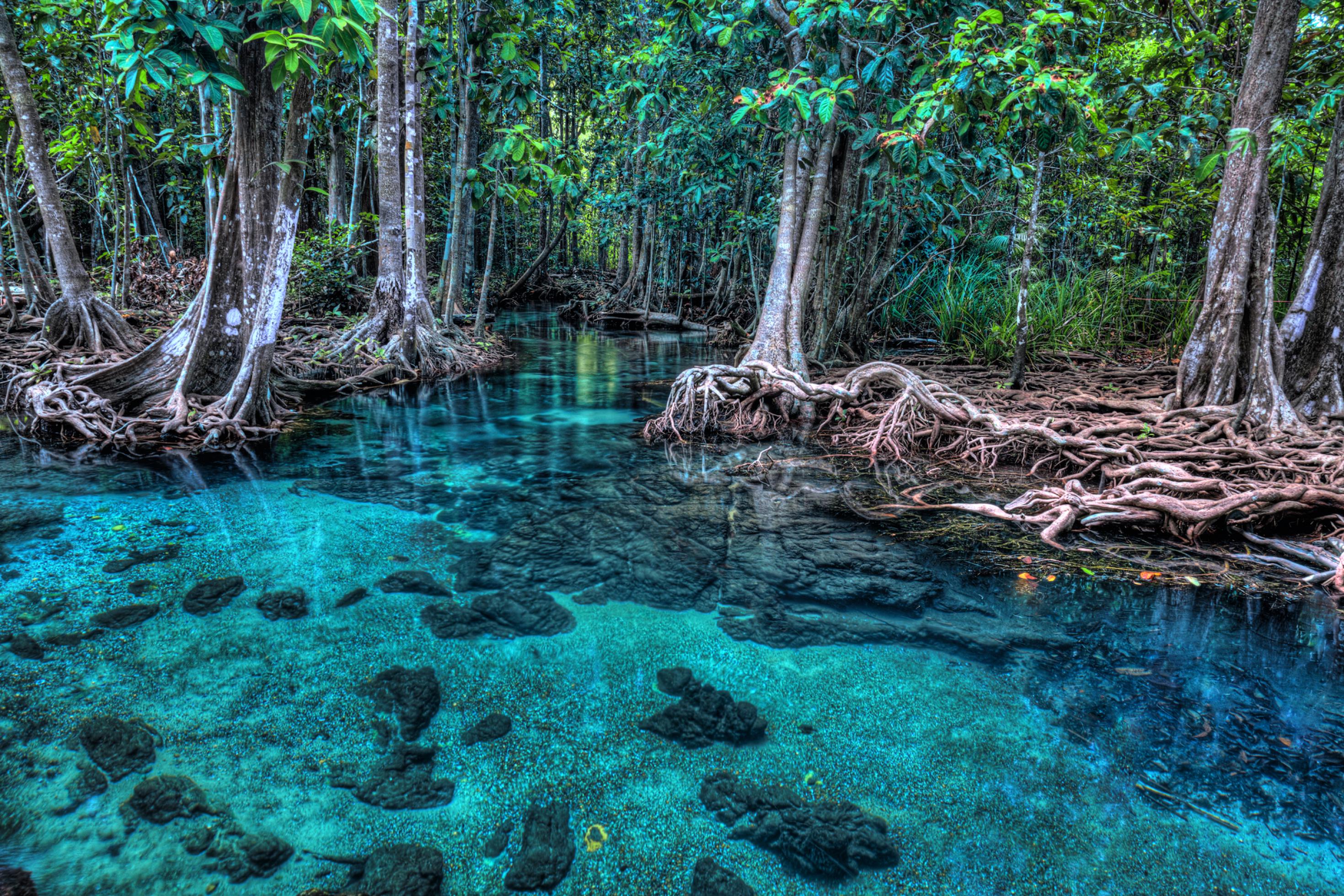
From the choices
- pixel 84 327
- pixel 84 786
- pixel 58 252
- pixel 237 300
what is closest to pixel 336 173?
pixel 58 252

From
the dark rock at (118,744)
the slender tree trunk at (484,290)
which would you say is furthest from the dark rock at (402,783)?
the slender tree trunk at (484,290)

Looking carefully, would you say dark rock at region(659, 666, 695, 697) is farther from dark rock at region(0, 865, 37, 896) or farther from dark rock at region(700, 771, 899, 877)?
dark rock at region(0, 865, 37, 896)

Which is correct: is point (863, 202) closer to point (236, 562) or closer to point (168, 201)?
point (236, 562)

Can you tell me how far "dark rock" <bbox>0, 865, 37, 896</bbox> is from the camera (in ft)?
6.64

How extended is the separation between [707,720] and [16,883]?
2310mm

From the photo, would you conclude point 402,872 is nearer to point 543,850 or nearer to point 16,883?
point 543,850

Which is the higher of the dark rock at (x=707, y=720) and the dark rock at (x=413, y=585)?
the dark rock at (x=413, y=585)

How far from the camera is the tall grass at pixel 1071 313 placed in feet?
31.6

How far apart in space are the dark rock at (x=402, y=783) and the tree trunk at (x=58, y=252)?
816cm

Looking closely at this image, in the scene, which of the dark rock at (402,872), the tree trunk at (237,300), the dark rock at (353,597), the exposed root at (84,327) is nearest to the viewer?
the dark rock at (402,872)

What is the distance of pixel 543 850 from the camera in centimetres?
230

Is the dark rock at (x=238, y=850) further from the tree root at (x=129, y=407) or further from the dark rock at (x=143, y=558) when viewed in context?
the tree root at (x=129, y=407)

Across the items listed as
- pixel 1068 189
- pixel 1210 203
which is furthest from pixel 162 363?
pixel 1210 203

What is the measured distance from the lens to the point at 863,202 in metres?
10.8
